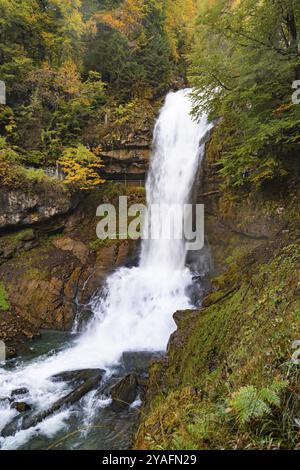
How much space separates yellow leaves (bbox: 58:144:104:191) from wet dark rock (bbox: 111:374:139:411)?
7475 mm

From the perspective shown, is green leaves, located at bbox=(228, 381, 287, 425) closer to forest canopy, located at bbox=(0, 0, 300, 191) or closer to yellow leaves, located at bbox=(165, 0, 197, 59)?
forest canopy, located at bbox=(0, 0, 300, 191)

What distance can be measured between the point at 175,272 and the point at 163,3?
14.5m

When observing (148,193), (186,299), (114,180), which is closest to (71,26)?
(114,180)

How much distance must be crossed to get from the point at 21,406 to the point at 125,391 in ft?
6.66

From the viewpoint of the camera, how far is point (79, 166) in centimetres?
1223

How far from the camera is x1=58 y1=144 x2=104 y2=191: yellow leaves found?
12.1 m

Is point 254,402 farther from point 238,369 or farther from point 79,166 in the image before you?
point 79,166

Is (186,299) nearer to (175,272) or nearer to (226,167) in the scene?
(175,272)

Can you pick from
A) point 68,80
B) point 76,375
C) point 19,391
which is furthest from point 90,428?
point 68,80

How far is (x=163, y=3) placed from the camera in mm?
16734

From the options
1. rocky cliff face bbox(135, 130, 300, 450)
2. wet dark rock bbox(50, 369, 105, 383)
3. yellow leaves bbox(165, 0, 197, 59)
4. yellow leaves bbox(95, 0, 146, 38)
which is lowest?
wet dark rock bbox(50, 369, 105, 383)

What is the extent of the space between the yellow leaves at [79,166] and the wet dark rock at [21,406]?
25.4ft

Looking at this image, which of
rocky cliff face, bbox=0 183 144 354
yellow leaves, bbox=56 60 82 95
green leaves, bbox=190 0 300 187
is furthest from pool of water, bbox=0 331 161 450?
yellow leaves, bbox=56 60 82 95

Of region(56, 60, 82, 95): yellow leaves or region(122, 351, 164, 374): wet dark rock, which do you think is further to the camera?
region(56, 60, 82, 95): yellow leaves
